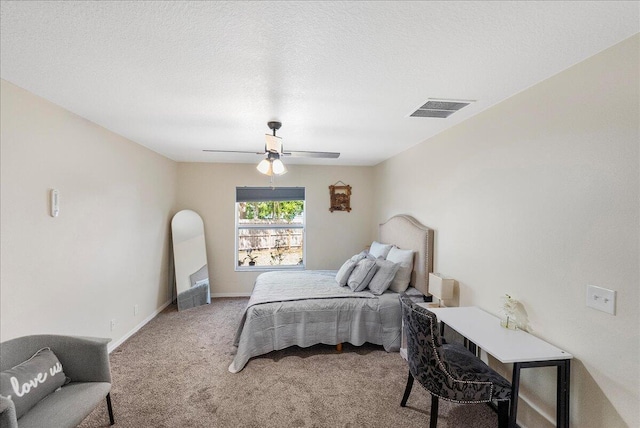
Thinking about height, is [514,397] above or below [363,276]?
below

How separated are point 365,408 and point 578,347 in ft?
5.00

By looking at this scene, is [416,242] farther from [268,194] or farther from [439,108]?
[268,194]

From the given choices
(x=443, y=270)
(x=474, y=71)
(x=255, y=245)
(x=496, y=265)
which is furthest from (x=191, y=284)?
(x=474, y=71)

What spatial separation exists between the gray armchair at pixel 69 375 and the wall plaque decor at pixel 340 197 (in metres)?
3.98

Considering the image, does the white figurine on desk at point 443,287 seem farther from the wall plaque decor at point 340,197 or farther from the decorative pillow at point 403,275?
the wall plaque decor at point 340,197

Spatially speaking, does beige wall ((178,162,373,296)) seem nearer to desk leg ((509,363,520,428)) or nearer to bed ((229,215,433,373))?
bed ((229,215,433,373))

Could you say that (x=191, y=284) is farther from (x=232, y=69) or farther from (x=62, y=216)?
(x=232, y=69)

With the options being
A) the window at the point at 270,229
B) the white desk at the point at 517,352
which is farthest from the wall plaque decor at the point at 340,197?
the white desk at the point at 517,352

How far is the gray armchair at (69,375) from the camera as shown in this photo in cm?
158

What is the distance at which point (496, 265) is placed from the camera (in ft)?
7.50

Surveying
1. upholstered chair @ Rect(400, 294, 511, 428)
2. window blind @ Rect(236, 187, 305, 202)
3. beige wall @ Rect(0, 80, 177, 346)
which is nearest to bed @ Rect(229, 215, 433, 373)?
upholstered chair @ Rect(400, 294, 511, 428)

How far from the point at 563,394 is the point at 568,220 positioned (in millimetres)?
1019

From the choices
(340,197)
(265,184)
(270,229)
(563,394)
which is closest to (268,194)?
(265,184)

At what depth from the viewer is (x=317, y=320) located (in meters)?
3.09
